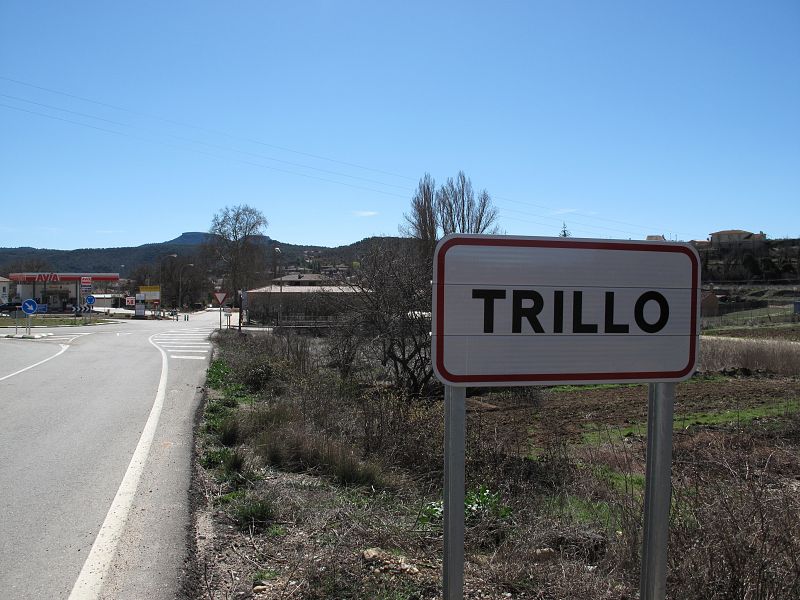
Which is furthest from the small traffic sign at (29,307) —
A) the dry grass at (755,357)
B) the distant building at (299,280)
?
the dry grass at (755,357)

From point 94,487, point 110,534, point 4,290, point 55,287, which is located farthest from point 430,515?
point 4,290

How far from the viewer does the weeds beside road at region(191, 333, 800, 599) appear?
319cm

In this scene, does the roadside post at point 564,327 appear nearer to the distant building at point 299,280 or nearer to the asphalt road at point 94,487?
the asphalt road at point 94,487

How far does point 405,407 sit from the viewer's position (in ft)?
25.8

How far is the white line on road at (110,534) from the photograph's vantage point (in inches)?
148

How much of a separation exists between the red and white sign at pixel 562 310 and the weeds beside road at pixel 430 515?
4.57 feet

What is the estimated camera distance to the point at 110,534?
469cm

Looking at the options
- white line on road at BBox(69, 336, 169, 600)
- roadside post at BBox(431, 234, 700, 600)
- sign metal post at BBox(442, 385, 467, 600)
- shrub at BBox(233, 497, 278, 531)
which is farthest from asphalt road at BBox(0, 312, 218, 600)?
roadside post at BBox(431, 234, 700, 600)

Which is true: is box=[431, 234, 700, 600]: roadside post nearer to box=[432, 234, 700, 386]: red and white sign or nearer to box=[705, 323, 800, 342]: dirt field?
box=[432, 234, 700, 386]: red and white sign

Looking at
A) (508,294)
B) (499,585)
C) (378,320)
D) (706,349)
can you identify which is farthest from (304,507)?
(706,349)

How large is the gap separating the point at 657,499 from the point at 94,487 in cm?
540

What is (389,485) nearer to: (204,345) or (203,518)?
(203,518)

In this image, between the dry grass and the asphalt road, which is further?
the dry grass

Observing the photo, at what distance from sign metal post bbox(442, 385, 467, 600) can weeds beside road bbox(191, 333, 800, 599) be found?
1429 mm
